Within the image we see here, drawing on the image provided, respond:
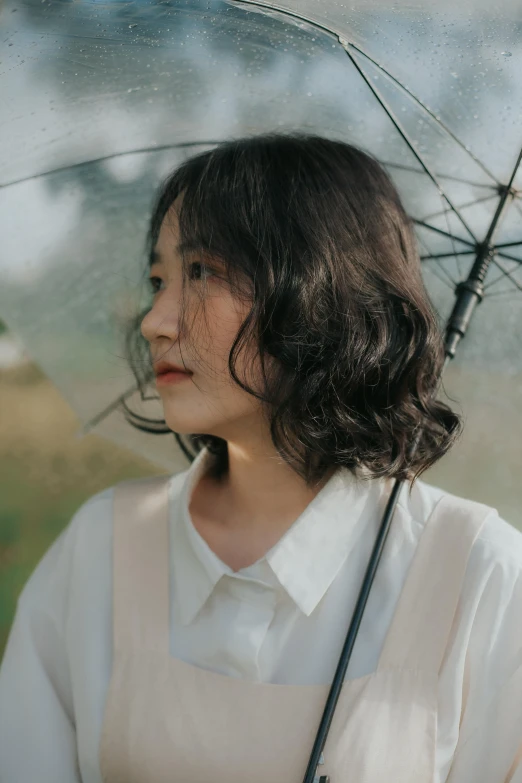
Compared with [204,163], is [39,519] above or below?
below

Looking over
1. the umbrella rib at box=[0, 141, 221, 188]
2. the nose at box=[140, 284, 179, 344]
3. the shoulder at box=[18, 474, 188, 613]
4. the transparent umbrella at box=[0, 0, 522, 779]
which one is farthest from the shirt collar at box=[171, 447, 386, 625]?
the umbrella rib at box=[0, 141, 221, 188]

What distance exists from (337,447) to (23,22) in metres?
1.07

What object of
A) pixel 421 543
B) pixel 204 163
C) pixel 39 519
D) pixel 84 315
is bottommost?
pixel 39 519

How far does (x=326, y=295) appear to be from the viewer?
1493 millimetres

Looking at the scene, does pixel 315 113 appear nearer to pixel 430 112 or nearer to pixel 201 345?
pixel 430 112

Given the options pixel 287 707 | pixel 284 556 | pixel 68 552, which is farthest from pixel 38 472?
pixel 287 707

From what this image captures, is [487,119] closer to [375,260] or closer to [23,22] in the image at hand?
[375,260]

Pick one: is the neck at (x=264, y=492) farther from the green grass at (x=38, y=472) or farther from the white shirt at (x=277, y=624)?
the green grass at (x=38, y=472)

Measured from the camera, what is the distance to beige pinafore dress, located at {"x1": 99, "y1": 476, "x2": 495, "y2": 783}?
54.1 inches

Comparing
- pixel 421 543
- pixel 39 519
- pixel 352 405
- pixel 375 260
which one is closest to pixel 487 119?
pixel 375 260

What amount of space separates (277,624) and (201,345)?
543mm

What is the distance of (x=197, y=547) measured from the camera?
61.4 inches

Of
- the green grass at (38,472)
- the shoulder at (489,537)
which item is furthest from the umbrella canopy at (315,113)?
the green grass at (38,472)

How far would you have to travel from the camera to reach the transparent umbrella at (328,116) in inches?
62.4
